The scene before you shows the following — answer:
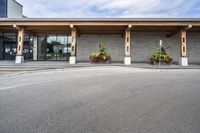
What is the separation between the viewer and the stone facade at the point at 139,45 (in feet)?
78.9

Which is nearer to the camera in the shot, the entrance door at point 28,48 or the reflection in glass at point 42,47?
the entrance door at point 28,48

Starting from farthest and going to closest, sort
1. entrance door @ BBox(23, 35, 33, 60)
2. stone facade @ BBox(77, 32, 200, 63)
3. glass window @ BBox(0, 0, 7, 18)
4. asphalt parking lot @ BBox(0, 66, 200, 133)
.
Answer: glass window @ BBox(0, 0, 7, 18) → entrance door @ BBox(23, 35, 33, 60) → stone facade @ BBox(77, 32, 200, 63) → asphalt parking lot @ BBox(0, 66, 200, 133)

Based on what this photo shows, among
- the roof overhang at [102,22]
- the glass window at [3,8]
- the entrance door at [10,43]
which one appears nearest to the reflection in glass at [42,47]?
the entrance door at [10,43]

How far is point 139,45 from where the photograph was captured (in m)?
24.4

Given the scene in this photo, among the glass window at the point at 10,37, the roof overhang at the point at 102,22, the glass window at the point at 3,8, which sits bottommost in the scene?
the glass window at the point at 10,37

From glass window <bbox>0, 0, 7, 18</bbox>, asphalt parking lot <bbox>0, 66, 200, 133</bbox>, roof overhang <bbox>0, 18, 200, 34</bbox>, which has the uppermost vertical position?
glass window <bbox>0, 0, 7, 18</bbox>

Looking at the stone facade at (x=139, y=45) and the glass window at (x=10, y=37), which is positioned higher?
the glass window at (x=10, y=37)

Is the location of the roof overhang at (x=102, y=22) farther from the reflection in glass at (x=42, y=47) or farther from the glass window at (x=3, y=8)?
the glass window at (x=3, y=8)

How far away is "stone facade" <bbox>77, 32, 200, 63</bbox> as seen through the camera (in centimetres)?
2406

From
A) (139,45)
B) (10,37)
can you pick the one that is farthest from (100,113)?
(10,37)

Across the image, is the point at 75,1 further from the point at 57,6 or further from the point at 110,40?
the point at 110,40

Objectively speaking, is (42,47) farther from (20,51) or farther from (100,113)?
(100,113)

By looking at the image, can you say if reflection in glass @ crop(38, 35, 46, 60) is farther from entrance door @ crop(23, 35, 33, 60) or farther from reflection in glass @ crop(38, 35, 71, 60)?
entrance door @ crop(23, 35, 33, 60)

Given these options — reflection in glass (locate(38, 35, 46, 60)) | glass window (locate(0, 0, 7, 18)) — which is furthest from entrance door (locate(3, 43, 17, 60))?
glass window (locate(0, 0, 7, 18))
